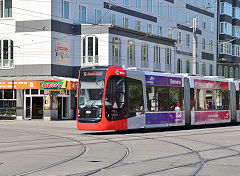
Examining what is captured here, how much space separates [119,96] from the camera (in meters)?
22.4

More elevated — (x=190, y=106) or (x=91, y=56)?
(x=91, y=56)

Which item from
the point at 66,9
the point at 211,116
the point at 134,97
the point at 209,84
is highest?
the point at 66,9

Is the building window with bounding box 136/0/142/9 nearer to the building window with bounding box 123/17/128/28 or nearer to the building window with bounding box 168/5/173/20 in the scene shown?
A: the building window with bounding box 123/17/128/28

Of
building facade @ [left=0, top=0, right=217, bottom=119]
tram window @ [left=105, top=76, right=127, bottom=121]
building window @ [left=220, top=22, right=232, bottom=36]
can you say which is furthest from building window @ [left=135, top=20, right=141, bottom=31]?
tram window @ [left=105, top=76, right=127, bottom=121]

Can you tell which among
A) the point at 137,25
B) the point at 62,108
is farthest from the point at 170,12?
the point at 62,108

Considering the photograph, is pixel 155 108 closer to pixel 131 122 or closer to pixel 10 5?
pixel 131 122

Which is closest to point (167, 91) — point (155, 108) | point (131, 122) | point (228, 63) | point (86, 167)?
point (155, 108)

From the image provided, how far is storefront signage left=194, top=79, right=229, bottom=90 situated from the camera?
2859cm

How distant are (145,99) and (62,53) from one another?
17739mm

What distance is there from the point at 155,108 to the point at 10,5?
2121cm

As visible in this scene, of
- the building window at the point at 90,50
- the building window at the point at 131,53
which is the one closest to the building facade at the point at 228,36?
the building window at the point at 131,53

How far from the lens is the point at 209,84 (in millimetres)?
29656

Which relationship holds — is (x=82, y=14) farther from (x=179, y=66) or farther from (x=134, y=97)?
(x=134, y=97)

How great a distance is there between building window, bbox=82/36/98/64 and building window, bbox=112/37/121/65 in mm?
1607
